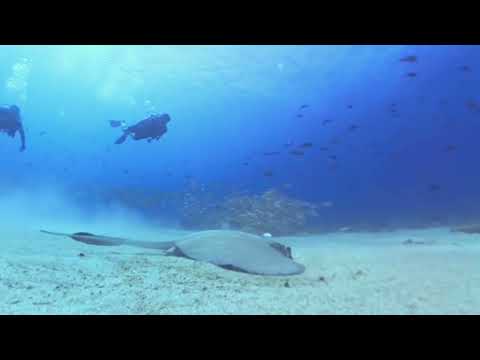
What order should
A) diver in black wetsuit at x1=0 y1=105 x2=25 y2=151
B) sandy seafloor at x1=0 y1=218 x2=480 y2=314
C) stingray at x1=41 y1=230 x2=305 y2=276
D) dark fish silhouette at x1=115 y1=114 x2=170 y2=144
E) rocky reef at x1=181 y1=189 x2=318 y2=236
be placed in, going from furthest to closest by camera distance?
rocky reef at x1=181 y1=189 x2=318 y2=236 < diver in black wetsuit at x1=0 y1=105 x2=25 y2=151 < dark fish silhouette at x1=115 y1=114 x2=170 y2=144 < stingray at x1=41 y1=230 x2=305 y2=276 < sandy seafloor at x1=0 y1=218 x2=480 y2=314

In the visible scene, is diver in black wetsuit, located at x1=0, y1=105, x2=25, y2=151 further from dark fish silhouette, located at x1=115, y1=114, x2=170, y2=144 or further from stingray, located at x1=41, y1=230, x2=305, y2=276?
stingray, located at x1=41, y1=230, x2=305, y2=276

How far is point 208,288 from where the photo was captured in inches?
142

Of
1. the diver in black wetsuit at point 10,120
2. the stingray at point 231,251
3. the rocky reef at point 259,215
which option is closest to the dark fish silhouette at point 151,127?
the diver in black wetsuit at point 10,120

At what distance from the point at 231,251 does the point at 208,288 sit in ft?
4.70

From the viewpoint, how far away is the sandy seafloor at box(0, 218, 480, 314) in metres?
2.91

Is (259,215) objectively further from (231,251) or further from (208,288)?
(208,288)

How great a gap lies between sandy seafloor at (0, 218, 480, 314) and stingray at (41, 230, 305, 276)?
6.7 inches

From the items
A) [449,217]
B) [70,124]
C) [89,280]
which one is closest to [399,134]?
[449,217]

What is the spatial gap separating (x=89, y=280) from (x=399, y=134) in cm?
3993

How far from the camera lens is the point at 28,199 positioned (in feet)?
75.4

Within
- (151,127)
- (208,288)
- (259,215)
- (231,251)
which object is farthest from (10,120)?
(259,215)

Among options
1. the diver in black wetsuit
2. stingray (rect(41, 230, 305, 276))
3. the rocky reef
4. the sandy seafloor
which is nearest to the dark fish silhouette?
the diver in black wetsuit
